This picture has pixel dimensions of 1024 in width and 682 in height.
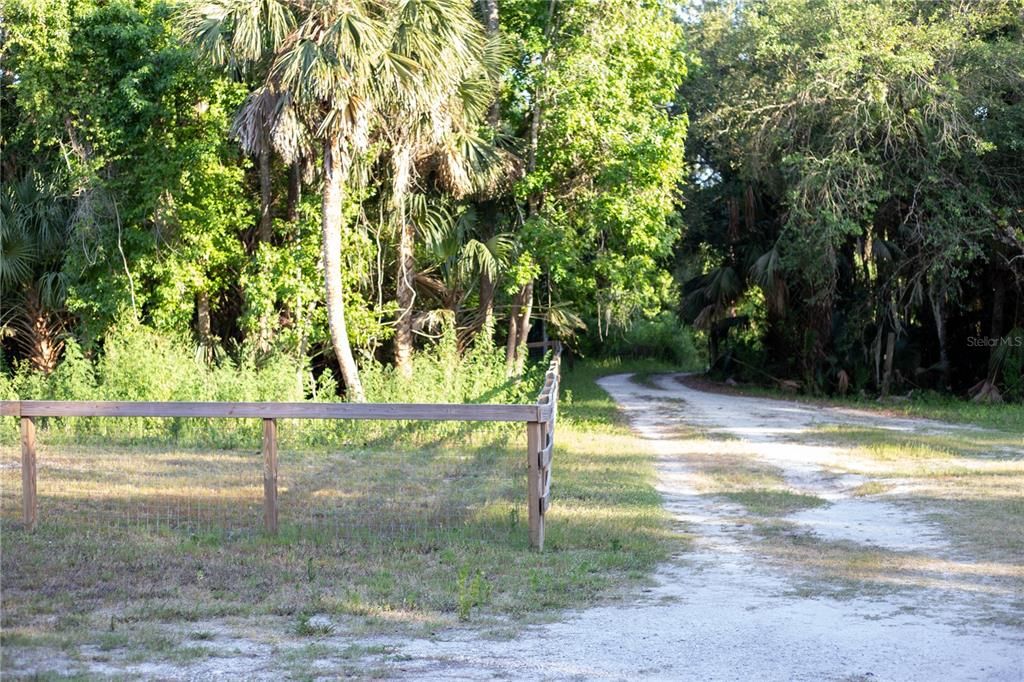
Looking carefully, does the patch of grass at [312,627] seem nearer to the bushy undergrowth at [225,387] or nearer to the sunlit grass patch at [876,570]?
the sunlit grass patch at [876,570]

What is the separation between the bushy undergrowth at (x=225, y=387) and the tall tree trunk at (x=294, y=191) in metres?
3.05

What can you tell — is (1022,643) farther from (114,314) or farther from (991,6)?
(991,6)

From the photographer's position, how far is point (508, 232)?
72.5 feet

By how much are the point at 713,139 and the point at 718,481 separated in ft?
49.9

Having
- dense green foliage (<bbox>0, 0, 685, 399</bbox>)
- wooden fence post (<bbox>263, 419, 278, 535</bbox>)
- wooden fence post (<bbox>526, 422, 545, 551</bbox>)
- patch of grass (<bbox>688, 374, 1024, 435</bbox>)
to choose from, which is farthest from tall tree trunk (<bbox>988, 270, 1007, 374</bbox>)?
wooden fence post (<bbox>263, 419, 278, 535</bbox>)

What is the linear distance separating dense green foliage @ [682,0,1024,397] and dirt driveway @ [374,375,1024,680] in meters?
14.4

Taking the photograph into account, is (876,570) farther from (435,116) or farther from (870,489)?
(435,116)

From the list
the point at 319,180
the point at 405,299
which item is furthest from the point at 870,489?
the point at 319,180

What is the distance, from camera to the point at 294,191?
2120cm

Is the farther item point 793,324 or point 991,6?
point 793,324

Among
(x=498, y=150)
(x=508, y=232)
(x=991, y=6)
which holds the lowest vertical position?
(x=508, y=232)

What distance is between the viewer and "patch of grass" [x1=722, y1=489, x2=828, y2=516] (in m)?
10.7

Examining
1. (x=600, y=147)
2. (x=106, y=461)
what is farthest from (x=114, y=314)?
(x=600, y=147)

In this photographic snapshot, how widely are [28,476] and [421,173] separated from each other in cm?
1296
